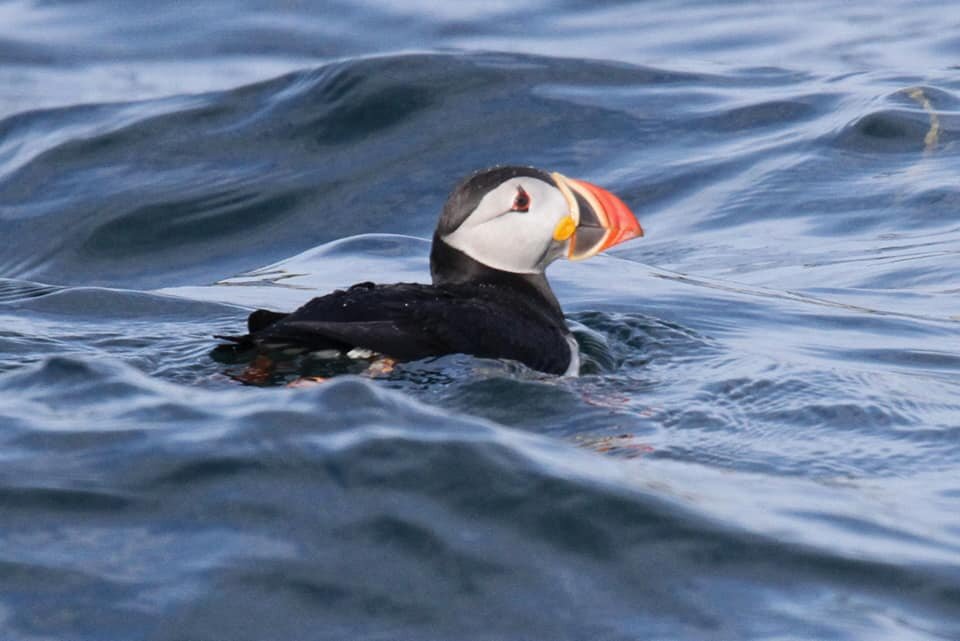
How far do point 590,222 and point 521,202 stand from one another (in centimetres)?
25

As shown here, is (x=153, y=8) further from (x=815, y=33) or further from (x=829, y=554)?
(x=829, y=554)

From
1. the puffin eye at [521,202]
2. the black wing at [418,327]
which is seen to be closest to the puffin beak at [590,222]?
the puffin eye at [521,202]

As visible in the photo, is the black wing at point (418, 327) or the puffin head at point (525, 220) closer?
the black wing at point (418, 327)

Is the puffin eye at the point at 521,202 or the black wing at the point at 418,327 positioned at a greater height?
the puffin eye at the point at 521,202

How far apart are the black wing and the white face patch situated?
355 millimetres

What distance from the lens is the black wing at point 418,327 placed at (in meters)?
4.21

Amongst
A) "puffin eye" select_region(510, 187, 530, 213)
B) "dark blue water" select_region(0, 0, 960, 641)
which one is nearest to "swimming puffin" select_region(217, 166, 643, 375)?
"puffin eye" select_region(510, 187, 530, 213)

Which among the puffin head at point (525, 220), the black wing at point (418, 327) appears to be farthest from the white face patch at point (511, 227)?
the black wing at point (418, 327)

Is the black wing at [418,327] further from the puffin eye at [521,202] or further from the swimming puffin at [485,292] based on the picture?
the puffin eye at [521,202]

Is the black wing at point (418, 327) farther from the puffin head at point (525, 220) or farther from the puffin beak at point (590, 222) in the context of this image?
the puffin beak at point (590, 222)

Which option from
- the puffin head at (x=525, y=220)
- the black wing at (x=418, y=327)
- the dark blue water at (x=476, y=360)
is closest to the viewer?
the dark blue water at (x=476, y=360)

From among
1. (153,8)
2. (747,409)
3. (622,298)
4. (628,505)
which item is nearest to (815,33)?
(153,8)

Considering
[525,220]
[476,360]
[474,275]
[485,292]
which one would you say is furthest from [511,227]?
[476,360]

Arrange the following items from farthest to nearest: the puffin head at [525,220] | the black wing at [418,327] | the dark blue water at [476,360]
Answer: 1. the puffin head at [525,220]
2. the black wing at [418,327]
3. the dark blue water at [476,360]
